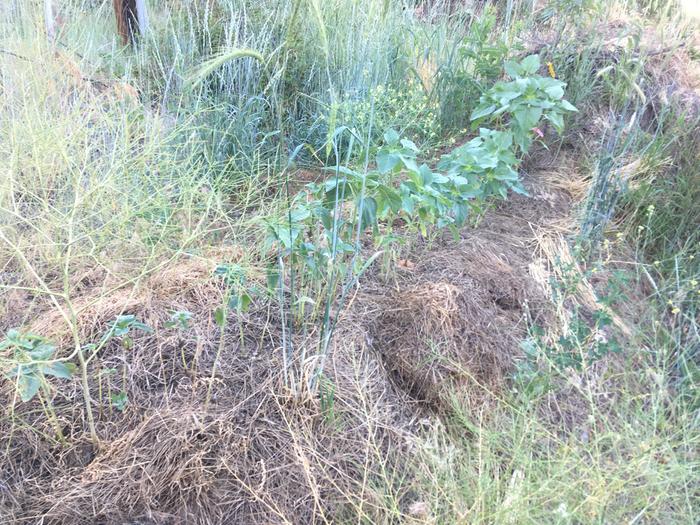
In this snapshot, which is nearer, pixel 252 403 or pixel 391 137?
pixel 252 403

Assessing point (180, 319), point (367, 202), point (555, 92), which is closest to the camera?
point (180, 319)

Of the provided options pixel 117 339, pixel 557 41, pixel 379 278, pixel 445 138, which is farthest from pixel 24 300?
pixel 557 41

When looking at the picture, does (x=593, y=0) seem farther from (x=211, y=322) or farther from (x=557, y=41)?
(x=211, y=322)

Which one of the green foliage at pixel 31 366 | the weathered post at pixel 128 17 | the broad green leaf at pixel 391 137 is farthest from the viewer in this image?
the weathered post at pixel 128 17

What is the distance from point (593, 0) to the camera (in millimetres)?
3361

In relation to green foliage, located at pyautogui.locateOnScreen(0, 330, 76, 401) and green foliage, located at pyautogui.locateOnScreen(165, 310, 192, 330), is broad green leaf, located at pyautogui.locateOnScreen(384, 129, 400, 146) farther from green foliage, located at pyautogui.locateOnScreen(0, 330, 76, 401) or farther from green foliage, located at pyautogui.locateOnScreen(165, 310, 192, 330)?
green foliage, located at pyautogui.locateOnScreen(0, 330, 76, 401)

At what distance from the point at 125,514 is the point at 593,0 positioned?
3.61 m

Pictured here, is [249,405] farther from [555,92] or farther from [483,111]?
[555,92]

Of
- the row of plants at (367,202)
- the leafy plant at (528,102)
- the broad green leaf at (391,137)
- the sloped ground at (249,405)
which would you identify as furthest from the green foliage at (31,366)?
the leafy plant at (528,102)

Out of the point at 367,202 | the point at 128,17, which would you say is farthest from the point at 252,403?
the point at 128,17

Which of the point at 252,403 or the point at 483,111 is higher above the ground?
the point at 483,111

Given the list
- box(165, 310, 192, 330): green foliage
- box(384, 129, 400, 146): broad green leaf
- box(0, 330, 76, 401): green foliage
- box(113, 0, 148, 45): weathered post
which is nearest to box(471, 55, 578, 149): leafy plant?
box(384, 129, 400, 146): broad green leaf

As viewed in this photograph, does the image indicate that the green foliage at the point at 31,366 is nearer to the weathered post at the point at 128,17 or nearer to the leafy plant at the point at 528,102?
the leafy plant at the point at 528,102

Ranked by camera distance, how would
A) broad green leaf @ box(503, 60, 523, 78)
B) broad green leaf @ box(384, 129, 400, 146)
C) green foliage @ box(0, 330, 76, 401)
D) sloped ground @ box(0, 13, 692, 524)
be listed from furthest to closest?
broad green leaf @ box(503, 60, 523, 78), broad green leaf @ box(384, 129, 400, 146), sloped ground @ box(0, 13, 692, 524), green foliage @ box(0, 330, 76, 401)
